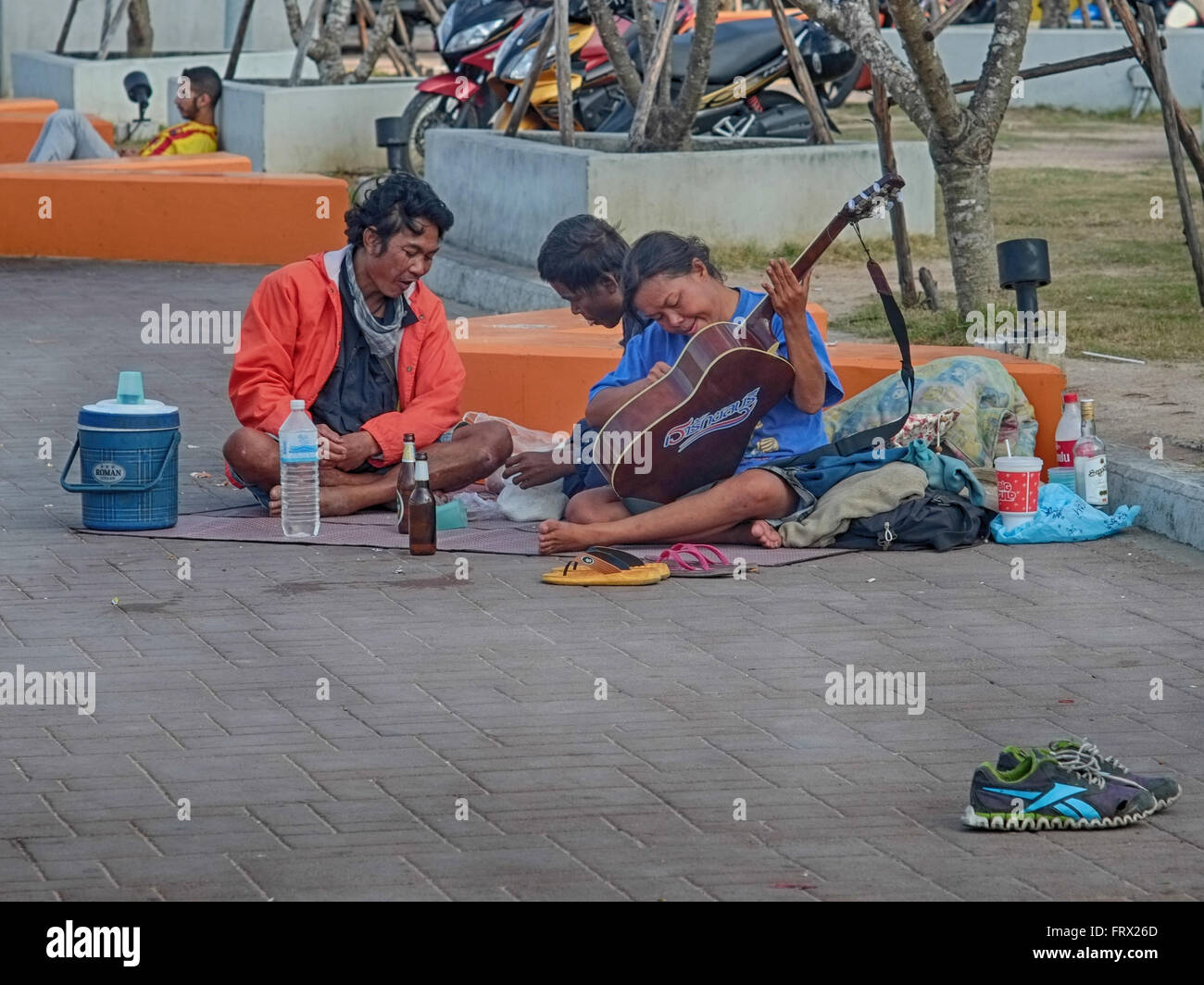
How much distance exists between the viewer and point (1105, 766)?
4398 millimetres

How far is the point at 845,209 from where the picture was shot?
648 cm

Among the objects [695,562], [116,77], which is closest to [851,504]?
[695,562]

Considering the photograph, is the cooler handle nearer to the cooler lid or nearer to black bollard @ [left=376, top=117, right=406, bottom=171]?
the cooler lid

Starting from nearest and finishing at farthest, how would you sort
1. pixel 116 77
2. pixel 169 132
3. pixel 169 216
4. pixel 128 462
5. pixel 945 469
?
pixel 128 462 < pixel 945 469 < pixel 169 216 < pixel 169 132 < pixel 116 77

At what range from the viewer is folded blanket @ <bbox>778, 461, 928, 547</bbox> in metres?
6.62

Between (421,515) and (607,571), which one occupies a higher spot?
(421,515)

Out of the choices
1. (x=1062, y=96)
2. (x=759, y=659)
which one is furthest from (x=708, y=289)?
(x=1062, y=96)

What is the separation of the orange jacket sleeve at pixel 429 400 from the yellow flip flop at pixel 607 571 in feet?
3.10

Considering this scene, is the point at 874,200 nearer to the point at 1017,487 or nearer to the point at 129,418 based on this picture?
the point at 1017,487

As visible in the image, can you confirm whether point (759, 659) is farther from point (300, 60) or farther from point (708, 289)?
point (300, 60)

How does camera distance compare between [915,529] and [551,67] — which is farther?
[551,67]

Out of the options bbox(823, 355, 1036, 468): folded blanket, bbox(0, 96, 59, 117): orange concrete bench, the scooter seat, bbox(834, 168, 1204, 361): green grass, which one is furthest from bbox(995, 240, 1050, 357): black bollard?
bbox(0, 96, 59, 117): orange concrete bench

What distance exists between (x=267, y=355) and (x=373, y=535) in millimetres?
694

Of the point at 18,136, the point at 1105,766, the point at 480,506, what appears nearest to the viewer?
the point at 1105,766
